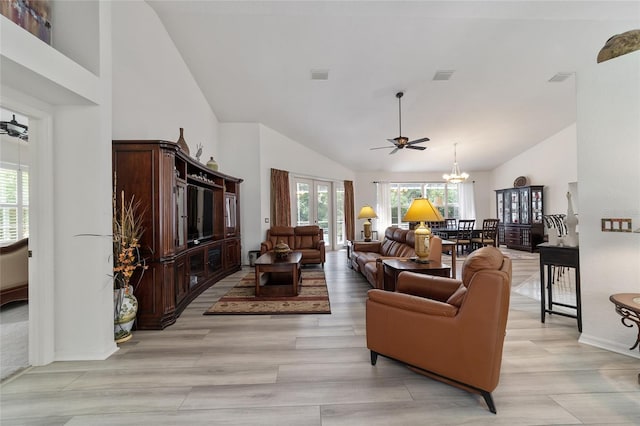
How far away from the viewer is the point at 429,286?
234cm

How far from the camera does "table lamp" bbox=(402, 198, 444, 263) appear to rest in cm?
306

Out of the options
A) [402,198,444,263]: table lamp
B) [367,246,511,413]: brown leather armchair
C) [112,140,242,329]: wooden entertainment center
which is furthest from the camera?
[402,198,444,263]: table lamp

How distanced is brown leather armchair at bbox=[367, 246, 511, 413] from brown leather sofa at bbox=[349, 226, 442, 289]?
1.75 meters

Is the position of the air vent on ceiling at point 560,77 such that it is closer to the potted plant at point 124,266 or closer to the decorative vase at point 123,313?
the potted plant at point 124,266

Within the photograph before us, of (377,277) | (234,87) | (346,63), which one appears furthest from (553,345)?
(234,87)

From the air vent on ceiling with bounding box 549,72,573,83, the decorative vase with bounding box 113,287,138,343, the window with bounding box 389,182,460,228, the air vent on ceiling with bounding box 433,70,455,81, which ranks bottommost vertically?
the decorative vase with bounding box 113,287,138,343

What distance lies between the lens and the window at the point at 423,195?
10094 mm

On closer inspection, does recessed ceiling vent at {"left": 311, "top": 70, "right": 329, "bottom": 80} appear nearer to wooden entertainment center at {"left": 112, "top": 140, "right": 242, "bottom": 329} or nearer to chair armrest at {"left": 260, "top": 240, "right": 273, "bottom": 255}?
wooden entertainment center at {"left": 112, "top": 140, "right": 242, "bottom": 329}

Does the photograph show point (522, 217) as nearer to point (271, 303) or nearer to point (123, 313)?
point (271, 303)

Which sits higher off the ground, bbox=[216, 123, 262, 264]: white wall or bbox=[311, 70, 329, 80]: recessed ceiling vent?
bbox=[311, 70, 329, 80]: recessed ceiling vent

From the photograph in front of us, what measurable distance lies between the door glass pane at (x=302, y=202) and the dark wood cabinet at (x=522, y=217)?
21.0 ft

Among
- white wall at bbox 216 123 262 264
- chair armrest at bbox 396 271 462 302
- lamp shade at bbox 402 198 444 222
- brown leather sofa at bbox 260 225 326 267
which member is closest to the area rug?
chair armrest at bbox 396 271 462 302

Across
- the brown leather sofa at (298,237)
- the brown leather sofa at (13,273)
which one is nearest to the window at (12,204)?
the brown leather sofa at (13,273)

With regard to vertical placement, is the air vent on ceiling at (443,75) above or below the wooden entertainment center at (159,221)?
above
